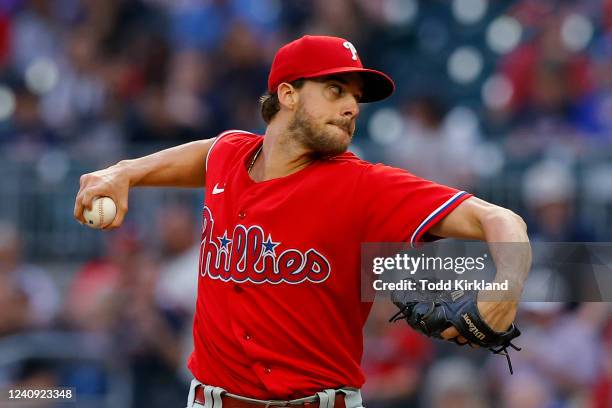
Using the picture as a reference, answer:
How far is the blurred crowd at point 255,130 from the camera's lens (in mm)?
7145

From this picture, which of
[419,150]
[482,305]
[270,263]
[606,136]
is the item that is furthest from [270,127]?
[606,136]

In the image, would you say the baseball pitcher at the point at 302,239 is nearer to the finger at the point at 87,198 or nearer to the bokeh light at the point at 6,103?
the finger at the point at 87,198

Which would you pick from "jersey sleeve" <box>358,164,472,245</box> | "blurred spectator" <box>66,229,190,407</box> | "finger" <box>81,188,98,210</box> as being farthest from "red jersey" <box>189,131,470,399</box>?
"blurred spectator" <box>66,229,190,407</box>

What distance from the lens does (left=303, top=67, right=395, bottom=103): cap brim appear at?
154 inches

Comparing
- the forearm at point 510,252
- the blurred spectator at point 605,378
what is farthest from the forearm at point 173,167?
the blurred spectator at point 605,378

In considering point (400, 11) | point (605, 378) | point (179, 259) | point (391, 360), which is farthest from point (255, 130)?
point (605, 378)

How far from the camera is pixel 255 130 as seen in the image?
9008mm

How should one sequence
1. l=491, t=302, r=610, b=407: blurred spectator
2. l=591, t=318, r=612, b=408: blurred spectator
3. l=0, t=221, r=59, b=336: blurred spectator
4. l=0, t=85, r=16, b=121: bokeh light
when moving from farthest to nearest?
1. l=0, t=85, r=16, b=121: bokeh light
2. l=0, t=221, r=59, b=336: blurred spectator
3. l=491, t=302, r=610, b=407: blurred spectator
4. l=591, t=318, r=612, b=408: blurred spectator

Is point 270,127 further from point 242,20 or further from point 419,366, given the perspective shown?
point 242,20

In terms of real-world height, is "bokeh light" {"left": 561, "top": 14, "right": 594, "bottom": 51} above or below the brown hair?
above

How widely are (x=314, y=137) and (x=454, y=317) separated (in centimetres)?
92

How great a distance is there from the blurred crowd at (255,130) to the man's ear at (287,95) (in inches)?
129

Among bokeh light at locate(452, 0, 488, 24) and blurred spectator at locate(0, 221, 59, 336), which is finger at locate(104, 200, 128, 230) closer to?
blurred spectator at locate(0, 221, 59, 336)

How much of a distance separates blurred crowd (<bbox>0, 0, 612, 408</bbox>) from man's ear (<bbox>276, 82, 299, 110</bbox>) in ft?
10.8
